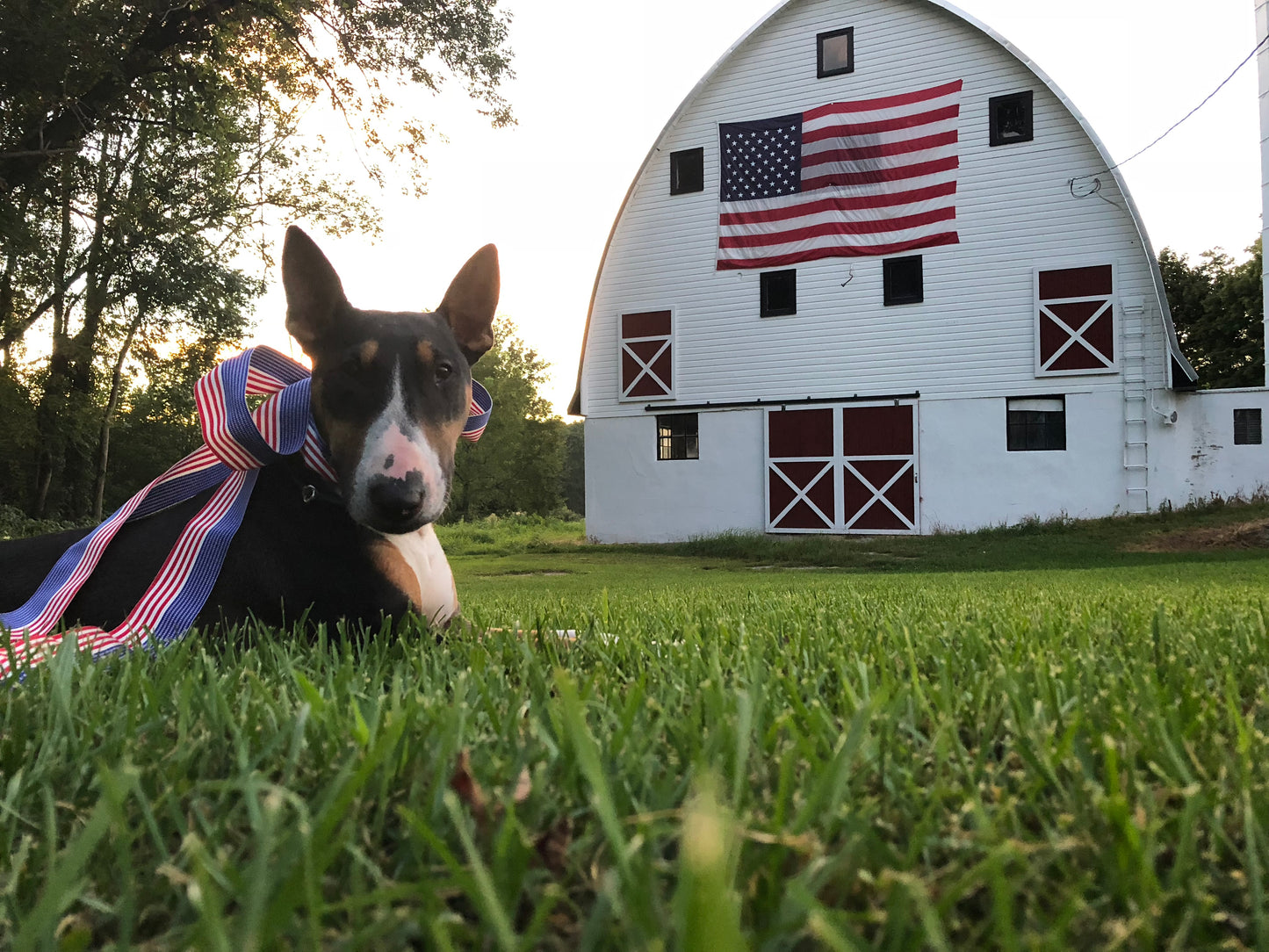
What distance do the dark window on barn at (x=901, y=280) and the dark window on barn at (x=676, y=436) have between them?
5.34 metres

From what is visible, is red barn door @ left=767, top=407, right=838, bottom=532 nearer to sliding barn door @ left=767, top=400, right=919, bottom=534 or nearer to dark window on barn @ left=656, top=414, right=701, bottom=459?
sliding barn door @ left=767, top=400, right=919, bottom=534

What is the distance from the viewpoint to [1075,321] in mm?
18562

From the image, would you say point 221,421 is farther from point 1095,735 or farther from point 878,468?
point 878,468

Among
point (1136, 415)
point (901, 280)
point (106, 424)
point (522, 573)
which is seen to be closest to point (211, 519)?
point (522, 573)

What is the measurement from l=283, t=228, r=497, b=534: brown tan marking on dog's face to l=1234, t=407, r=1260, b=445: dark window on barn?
20.6 meters

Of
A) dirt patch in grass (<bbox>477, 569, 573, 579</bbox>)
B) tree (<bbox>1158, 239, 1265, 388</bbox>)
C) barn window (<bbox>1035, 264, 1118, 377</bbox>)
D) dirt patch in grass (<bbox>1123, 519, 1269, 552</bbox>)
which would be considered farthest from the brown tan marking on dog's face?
tree (<bbox>1158, 239, 1265, 388</bbox>)

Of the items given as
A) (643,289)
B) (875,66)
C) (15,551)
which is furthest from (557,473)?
(15,551)

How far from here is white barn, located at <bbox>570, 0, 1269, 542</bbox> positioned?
60.2 feet

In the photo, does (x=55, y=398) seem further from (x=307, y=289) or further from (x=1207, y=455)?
(x=1207, y=455)

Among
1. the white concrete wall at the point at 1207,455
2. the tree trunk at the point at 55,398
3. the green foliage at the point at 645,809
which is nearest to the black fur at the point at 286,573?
the green foliage at the point at 645,809

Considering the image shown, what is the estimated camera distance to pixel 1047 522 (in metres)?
18.4

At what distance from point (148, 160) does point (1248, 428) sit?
25890 mm

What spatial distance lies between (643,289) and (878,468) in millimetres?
7158

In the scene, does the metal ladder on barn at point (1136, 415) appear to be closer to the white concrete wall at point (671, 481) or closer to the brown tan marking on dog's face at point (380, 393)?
the white concrete wall at point (671, 481)
